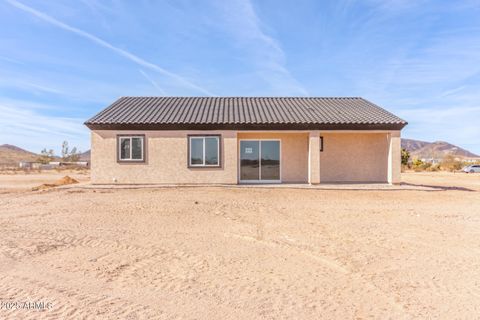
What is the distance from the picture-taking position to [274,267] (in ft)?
16.9

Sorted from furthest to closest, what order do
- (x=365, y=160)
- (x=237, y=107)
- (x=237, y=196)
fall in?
(x=237, y=107) → (x=365, y=160) → (x=237, y=196)

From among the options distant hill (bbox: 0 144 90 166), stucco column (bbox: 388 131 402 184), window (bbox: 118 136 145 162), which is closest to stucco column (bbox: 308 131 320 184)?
stucco column (bbox: 388 131 402 184)

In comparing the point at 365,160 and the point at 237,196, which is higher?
the point at 365,160

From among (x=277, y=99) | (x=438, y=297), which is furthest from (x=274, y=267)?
(x=277, y=99)

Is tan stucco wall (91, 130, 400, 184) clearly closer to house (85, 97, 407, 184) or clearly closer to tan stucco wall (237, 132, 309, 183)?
house (85, 97, 407, 184)

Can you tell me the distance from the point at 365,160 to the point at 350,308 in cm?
1497

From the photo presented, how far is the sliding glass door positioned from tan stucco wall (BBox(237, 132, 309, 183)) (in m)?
0.25

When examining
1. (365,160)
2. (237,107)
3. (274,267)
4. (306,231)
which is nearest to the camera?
(274,267)

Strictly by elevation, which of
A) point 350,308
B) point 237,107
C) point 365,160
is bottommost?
point 350,308

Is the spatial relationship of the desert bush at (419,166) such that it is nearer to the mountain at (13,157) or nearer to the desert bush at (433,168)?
the desert bush at (433,168)

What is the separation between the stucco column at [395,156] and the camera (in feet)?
54.6

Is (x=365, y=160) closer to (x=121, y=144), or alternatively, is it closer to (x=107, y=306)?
(x=121, y=144)

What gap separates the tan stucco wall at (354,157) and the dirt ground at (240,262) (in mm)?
7270

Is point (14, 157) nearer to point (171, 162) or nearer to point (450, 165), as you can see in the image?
point (171, 162)
